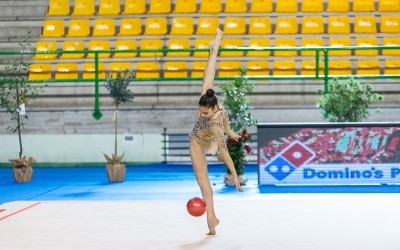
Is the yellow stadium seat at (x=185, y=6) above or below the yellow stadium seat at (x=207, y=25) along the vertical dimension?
above

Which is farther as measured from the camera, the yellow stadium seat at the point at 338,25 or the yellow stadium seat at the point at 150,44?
the yellow stadium seat at the point at 338,25

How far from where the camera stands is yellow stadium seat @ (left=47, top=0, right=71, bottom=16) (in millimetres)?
21812

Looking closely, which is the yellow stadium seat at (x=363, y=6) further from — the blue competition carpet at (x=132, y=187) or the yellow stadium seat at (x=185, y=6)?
the blue competition carpet at (x=132, y=187)

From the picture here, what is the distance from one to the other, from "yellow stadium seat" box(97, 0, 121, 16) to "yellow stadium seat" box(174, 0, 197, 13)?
1.70 meters

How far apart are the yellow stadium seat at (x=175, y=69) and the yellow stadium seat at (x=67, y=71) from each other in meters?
2.43

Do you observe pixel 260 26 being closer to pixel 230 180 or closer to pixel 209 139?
pixel 230 180

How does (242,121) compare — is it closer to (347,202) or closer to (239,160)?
(239,160)

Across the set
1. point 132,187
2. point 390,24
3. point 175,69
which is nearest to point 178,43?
point 175,69

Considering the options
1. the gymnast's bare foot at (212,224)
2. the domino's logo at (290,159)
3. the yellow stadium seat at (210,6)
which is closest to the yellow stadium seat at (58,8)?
the yellow stadium seat at (210,6)

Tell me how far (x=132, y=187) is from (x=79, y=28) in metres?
8.54

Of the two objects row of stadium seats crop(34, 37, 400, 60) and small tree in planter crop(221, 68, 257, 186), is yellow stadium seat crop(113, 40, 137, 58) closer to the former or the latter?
row of stadium seats crop(34, 37, 400, 60)

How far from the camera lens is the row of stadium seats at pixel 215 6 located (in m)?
21.0

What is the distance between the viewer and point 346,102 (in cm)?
1391

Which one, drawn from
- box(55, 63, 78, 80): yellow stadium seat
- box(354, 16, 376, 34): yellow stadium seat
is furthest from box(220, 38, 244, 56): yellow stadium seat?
box(55, 63, 78, 80): yellow stadium seat
